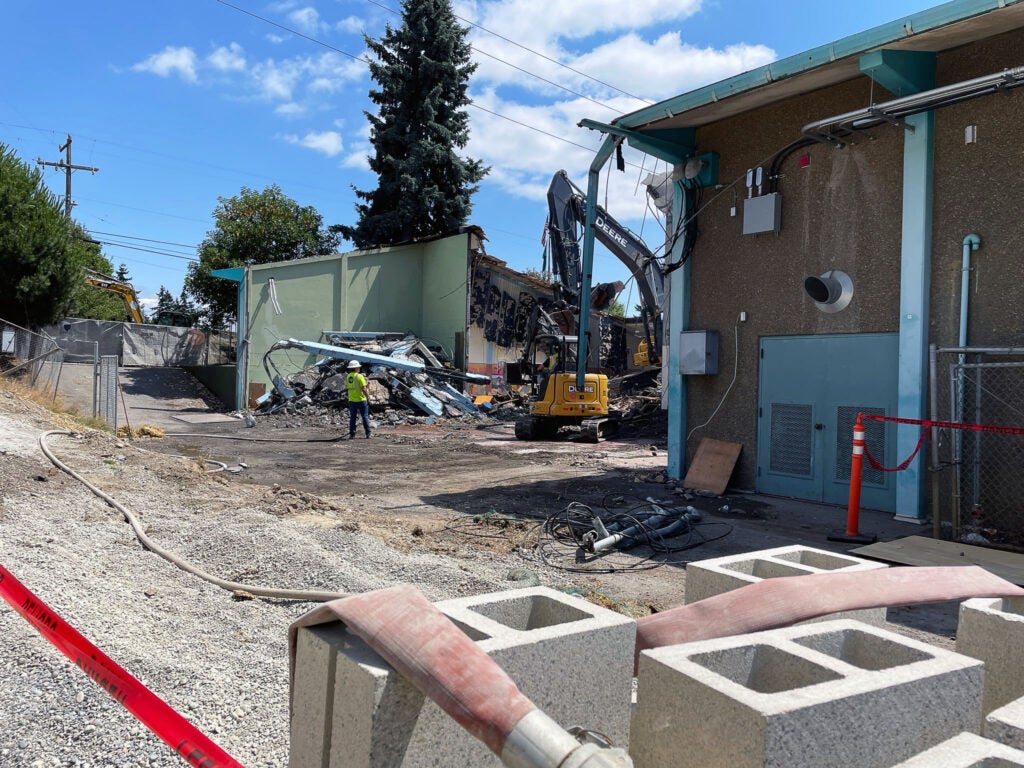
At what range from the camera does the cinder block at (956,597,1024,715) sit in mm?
2715

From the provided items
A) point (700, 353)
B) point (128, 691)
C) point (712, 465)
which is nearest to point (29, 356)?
point (700, 353)

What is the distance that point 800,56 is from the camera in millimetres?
9516

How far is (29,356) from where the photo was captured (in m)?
19.4

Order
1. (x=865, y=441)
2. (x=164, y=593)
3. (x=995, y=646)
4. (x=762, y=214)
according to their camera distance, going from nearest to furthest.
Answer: (x=995, y=646)
(x=164, y=593)
(x=865, y=441)
(x=762, y=214)

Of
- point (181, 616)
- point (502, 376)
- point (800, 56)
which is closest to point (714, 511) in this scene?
point (800, 56)

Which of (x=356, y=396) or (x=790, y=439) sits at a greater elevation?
(x=356, y=396)

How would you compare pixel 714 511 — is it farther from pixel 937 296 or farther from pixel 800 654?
pixel 800 654

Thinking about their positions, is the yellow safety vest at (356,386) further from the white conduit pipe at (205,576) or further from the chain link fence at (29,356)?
the white conduit pipe at (205,576)

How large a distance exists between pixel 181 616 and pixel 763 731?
4256 mm

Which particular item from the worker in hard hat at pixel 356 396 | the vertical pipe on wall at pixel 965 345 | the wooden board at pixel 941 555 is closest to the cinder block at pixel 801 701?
the wooden board at pixel 941 555

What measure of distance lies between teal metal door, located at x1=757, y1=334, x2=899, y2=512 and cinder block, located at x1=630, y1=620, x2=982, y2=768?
8.05 meters

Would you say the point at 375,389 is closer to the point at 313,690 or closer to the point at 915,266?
the point at 915,266

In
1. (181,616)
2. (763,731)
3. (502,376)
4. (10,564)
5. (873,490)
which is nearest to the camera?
(763,731)

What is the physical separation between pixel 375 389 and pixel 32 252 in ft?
33.2
